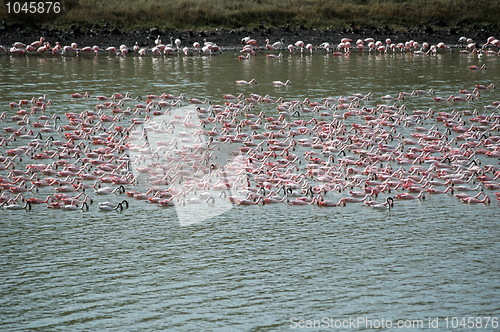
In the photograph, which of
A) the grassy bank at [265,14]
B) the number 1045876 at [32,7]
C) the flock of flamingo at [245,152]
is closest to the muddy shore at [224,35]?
the grassy bank at [265,14]

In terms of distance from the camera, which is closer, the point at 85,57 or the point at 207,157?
the point at 207,157

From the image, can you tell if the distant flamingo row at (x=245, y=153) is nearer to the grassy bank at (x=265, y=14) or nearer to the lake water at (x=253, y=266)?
the lake water at (x=253, y=266)

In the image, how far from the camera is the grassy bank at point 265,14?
60.2m

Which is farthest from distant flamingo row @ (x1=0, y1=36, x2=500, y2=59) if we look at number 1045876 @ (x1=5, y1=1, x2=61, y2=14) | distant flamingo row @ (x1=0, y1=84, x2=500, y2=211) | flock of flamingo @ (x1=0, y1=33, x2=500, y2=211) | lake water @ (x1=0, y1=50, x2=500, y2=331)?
lake water @ (x1=0, y1=50, x2=500, y2=331)

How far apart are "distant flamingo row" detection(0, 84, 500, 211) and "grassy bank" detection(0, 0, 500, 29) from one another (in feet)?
78.8

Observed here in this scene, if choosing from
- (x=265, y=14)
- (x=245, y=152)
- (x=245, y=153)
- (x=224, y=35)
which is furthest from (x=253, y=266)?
(x=265, y=14)

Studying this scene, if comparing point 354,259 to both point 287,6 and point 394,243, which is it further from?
point 287,6

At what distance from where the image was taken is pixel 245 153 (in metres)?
28.2

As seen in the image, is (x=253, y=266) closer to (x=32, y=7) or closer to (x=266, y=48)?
(x=266, y=48)

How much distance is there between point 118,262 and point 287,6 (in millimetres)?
48227

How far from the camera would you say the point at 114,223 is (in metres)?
21.9

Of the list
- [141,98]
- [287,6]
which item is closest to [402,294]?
[141,98]

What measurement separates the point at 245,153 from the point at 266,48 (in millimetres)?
28883

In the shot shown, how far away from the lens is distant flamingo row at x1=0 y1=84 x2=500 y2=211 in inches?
947
